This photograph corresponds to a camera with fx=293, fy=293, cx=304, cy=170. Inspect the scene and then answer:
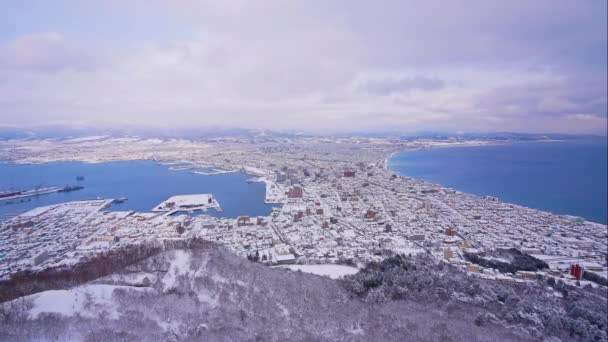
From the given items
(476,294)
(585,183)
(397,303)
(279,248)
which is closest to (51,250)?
(279,248)

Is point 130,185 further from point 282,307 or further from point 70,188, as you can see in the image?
point 282,307

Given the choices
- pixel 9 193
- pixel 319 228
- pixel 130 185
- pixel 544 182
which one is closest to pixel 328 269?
pixel 319 228

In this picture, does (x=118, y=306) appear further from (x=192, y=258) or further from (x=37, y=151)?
(x=37, y=151)

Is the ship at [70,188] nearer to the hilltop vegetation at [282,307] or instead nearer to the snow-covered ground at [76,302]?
the hilltop vegetation at [282,307]

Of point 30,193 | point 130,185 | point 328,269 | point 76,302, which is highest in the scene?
point 30,193

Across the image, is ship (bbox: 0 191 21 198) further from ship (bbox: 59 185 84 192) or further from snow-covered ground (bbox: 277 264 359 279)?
snow-covered ground (bbox: 277 264 359 279)

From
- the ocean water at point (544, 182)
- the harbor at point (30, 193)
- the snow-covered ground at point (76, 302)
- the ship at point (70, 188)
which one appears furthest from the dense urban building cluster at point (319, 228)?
the ocean water at point (544, 182)
